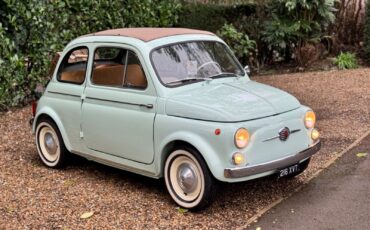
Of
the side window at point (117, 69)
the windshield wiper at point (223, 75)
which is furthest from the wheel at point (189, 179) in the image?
the windshield wiper at point (223, 75)

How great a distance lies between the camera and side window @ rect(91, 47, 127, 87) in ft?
19.3

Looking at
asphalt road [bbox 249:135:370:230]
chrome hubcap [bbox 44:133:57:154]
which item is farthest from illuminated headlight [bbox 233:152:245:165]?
chrome hubcap [bbox 44:133:57:154]

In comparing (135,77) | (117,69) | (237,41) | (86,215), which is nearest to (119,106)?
(135,77)

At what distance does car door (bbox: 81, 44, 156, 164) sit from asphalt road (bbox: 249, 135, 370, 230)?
141cm

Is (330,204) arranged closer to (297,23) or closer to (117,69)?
(117,69)

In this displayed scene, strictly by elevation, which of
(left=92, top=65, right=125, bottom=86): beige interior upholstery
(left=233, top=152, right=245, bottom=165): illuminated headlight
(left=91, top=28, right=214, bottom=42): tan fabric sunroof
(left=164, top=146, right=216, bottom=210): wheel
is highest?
(left=91, top=28, right=214, bottom=42): tan fabric sunroof

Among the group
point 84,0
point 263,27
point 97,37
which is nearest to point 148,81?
point 97,37

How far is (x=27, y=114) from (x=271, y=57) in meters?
6.72

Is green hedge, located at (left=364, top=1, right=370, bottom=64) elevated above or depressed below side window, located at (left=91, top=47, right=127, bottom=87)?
below

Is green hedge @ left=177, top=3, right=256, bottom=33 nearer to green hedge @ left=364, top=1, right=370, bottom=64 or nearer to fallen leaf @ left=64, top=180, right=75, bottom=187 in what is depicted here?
green hedge @ left=364, top=1, right=370, bottom=64

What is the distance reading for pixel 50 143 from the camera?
6688mm

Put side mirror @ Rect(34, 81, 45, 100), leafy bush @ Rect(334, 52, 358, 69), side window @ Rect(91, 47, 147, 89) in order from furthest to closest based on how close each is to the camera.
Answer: leafy bush @ Rect(334, 52, 358, 69)
side mirror @ Rect(34, 81, 45, 100)
side window @ Rect(91, 47, 147, 89)

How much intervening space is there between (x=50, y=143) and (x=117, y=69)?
1.47 metres

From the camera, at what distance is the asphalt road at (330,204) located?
4.74 m
